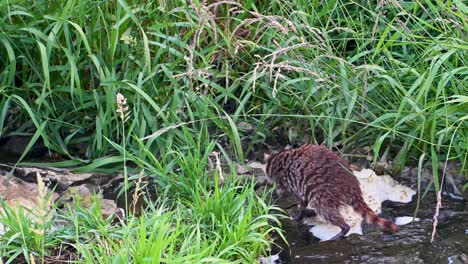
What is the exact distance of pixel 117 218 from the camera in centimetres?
466

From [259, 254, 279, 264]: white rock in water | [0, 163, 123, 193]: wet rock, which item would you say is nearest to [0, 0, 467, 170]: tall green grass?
[0, 163, 123, 193]: wet rock

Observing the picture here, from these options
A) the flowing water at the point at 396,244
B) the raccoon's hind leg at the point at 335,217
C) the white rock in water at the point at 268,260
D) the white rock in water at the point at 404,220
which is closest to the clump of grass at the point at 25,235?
the white rock in water at the point at 268,260

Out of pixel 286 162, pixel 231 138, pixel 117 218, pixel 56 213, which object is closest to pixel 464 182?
pixel 286 162

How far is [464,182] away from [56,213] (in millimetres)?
2304

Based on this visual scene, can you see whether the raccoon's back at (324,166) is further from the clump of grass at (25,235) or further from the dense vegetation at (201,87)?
the clump of grass at (25,235)

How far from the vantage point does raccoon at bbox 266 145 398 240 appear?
4.76 metres

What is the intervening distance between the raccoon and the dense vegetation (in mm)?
241

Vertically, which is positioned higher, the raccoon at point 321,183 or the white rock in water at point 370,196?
the raccoon at point 321,183

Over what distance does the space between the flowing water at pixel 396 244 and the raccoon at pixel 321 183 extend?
8 cm

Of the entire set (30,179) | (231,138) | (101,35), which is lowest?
(30,179)

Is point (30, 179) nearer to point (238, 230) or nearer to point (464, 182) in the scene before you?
point (238, 230)

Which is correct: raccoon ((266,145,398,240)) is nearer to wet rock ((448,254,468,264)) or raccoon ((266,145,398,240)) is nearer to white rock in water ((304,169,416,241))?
white rock in water ((304,169,416,241))

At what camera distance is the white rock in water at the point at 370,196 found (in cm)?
486

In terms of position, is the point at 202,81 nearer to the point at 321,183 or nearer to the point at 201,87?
the point at 201,87
